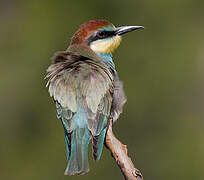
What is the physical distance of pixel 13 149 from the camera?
8.64m

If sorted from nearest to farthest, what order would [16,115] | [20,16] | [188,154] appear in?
[188,154]
[16,115]
[20,16]

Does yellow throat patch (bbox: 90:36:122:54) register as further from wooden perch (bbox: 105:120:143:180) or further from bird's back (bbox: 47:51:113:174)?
wooden perch (bbox: 105:120:143:180)

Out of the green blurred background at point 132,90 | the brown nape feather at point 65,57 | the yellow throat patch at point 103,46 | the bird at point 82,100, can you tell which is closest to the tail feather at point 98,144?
the bird at point 82,100

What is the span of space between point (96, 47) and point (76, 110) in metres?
0.88

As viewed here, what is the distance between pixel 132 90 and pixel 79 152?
4.26 m

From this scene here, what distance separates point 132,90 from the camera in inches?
321

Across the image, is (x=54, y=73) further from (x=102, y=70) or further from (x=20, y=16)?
(x=20, y=16)

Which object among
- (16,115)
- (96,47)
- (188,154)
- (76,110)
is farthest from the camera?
(16,115)

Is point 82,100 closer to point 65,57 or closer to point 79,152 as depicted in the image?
point 79,152

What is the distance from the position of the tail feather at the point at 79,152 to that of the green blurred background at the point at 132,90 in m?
3.23

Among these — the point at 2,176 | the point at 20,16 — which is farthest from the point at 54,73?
the point at 20,16

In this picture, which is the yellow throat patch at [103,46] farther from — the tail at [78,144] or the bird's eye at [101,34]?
the tail at [78,144]

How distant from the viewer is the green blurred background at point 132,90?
7566 mm

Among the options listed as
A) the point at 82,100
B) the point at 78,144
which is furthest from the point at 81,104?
the point at 78,144
